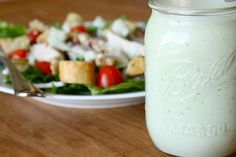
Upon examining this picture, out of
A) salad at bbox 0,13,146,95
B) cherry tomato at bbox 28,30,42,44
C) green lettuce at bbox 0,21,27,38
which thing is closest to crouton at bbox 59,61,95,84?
salad at bbox 0,13,146,95

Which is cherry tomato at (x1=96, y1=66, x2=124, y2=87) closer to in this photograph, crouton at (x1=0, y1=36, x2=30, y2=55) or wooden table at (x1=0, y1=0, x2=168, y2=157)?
wooden table at (x1=0, y1=0, x2=168, y2=157)

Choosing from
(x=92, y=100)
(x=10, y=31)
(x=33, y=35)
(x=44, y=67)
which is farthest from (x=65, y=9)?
(x=92, y=100)

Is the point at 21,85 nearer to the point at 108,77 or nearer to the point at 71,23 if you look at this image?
the point at 108,77

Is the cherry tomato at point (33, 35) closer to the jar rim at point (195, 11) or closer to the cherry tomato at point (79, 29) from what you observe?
the cherry tomato at point (79, 29)

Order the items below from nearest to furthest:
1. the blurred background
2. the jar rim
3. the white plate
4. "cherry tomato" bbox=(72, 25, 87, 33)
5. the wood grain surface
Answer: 1. the jar rim
2. the wood grain surface
3. the white plate
4. "cherry tomato" bbox=(72, 25, 87, 33)
5. the blurred background

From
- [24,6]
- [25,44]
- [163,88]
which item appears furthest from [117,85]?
[24,6]

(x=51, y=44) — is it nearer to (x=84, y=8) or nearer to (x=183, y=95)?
(x=183, y=95)

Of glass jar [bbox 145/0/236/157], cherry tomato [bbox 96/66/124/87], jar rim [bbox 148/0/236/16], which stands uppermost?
jar rim [bbox 148/0/236/16]

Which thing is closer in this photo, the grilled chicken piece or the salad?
the salad
